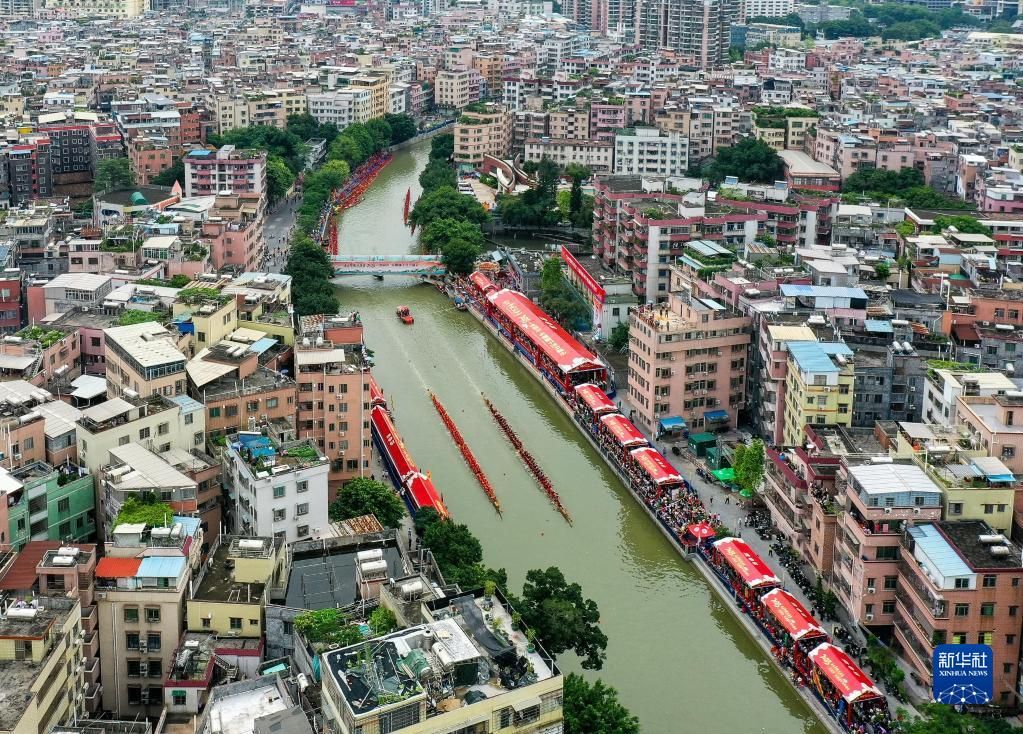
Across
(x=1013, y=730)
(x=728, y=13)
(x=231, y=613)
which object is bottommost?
(x=1013, y=730)

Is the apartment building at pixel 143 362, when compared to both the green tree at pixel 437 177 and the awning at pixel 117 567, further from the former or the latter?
Result: the green tree at pixel 437 177

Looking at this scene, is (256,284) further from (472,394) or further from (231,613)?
(231,613)

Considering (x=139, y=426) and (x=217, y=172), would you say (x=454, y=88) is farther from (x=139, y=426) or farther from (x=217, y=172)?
(x=139, y=426)

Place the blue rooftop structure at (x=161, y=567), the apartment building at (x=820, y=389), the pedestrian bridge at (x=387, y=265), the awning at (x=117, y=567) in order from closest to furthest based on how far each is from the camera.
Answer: the blue rooftop structure at (x=161, y=567) → the awning at (x=117, y=567) → the apartment building at (x=820, y=389) → the pedestrian bridge at (x=387, y=265)

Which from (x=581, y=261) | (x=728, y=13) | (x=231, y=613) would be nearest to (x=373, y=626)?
(x=231, y=613)

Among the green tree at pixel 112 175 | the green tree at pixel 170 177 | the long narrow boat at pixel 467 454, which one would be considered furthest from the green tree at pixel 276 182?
the long narrow boat at pixel 467 454

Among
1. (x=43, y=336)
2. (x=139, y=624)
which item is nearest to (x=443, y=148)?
(x=43, y=336)
